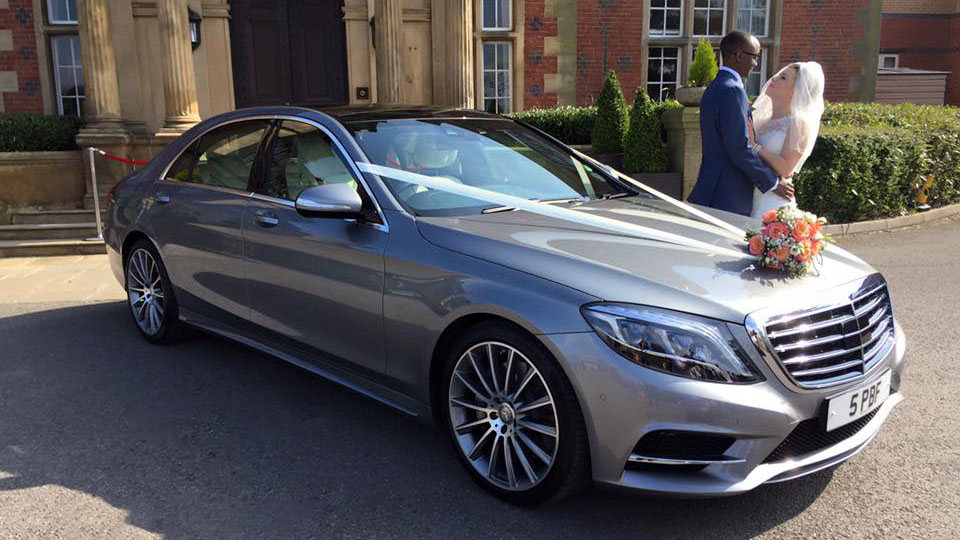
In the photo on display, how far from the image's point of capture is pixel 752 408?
8.72 ft

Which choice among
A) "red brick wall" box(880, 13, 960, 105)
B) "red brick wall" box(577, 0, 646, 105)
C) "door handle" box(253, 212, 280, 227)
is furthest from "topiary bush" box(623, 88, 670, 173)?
"red brick wall" box(880, 13, 960, 105)

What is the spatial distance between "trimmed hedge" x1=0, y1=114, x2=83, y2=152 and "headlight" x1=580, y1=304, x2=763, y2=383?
9.85 m

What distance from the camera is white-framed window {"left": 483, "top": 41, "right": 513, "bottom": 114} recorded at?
13555 mm

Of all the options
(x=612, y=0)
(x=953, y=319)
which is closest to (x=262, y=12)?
(x=612, y=0)

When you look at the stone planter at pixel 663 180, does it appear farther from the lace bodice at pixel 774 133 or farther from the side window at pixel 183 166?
the side window at pixel 183 166


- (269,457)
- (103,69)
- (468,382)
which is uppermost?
(103,69)

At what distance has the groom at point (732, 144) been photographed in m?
4.84

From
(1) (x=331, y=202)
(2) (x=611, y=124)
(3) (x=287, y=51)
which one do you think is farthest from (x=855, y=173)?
(3) (x=287, y=51)

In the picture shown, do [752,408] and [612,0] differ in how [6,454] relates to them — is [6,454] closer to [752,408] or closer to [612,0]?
[752,408]

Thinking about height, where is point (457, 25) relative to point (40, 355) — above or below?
above

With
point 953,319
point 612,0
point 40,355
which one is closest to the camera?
point 40,355

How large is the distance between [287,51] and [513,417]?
33.3 ft

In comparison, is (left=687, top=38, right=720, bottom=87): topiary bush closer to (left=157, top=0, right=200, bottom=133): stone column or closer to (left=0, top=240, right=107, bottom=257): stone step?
(left=157, top=0, right=200, bottom=133): stone column

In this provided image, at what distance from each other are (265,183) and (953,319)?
4972 mm
